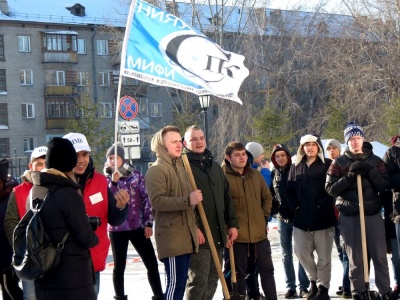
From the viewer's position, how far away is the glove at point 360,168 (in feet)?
27.0

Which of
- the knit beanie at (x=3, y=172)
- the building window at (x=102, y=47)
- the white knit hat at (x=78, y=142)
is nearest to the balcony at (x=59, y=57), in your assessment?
the building window at (x=102, y=47)

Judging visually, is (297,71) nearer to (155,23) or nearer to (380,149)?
(380,149)

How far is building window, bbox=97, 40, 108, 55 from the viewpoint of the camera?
59.9 metres

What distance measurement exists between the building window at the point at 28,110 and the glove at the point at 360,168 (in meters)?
51.2

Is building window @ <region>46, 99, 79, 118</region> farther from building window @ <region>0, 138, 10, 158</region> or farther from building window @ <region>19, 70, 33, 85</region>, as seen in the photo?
building window @ <region>0, 138, 10, 158</region>

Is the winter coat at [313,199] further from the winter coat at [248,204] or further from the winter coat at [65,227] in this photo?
the winter coat at [65,227]

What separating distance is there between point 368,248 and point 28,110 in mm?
51248

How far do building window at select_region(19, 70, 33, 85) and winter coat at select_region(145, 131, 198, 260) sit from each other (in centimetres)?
5144

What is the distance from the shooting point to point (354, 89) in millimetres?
33469

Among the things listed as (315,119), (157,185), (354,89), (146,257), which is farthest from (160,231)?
(315,119)

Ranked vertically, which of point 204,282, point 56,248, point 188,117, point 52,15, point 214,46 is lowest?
point 204,282

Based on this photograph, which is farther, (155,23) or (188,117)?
(188,117)

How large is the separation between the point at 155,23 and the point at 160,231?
2156 mm

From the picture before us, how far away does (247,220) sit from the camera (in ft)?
27.7
